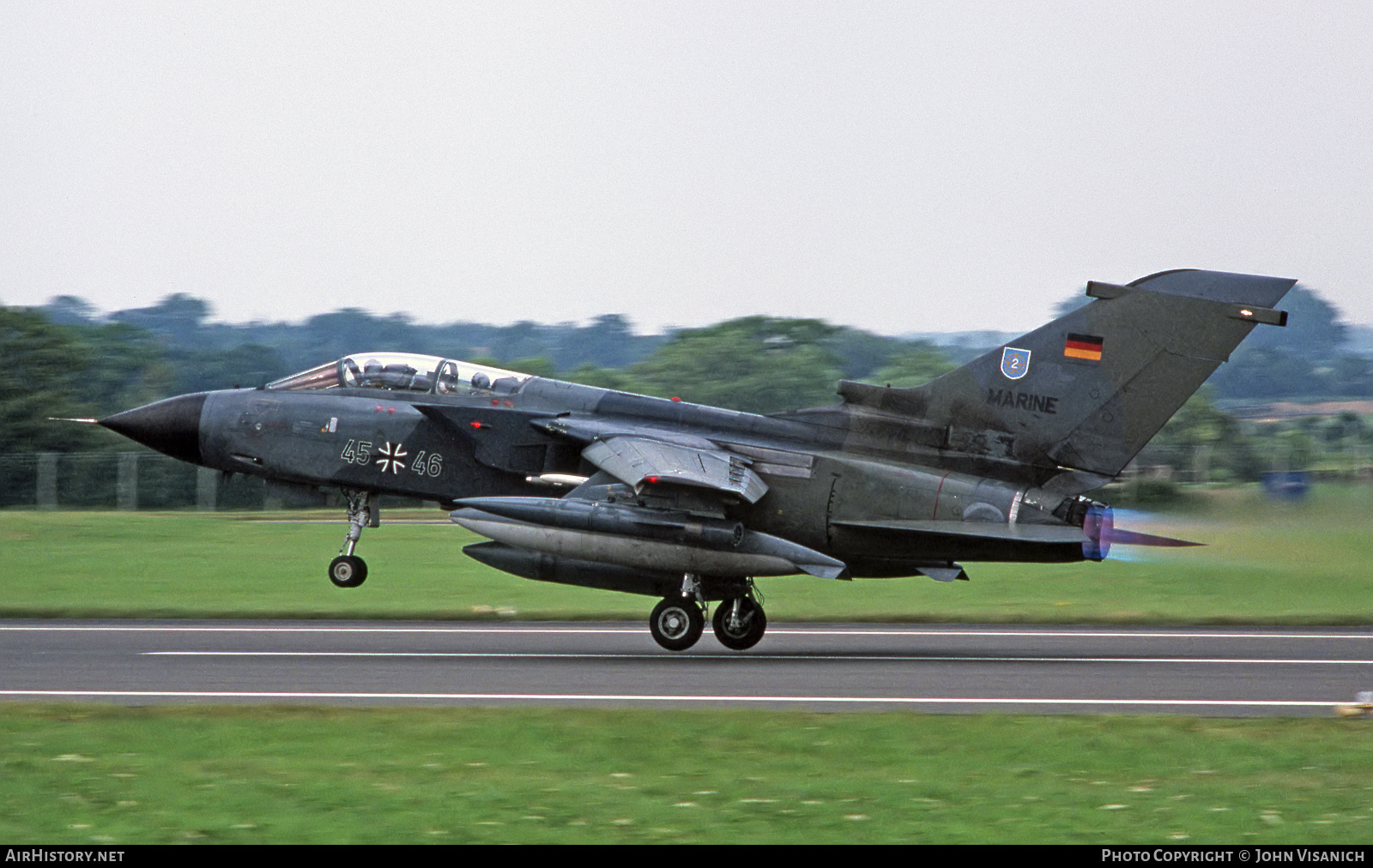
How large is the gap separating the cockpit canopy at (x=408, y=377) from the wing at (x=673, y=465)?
1914 mm

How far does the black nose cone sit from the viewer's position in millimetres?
19281

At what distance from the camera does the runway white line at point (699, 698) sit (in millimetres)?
13047

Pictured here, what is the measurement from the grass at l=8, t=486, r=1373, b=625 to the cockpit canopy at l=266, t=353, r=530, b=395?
134 inches

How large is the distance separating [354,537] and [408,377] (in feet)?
6.96

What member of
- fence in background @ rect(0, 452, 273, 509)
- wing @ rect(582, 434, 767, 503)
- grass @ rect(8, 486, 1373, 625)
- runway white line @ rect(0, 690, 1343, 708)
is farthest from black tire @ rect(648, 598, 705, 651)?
fence in background @ rect(0, 452, 273, 509)

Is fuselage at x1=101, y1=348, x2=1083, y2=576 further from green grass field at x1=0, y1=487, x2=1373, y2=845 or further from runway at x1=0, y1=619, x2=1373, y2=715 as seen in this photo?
green grass field at x1=0, y1=487, x2=1373, y2=845

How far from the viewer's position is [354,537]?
18938 mm

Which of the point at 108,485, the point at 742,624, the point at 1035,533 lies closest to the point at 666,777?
the point at 1035,533

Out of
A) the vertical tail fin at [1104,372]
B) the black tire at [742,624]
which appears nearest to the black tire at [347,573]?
the black tire at [742,624]

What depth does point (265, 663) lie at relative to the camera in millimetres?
15547

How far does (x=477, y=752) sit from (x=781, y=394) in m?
32.3

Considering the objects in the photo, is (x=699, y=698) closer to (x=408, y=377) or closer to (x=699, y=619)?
(x=699, y=619)

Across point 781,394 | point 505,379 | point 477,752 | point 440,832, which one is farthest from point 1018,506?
point 781,394

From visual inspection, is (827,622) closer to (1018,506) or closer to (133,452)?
(1018,506)
